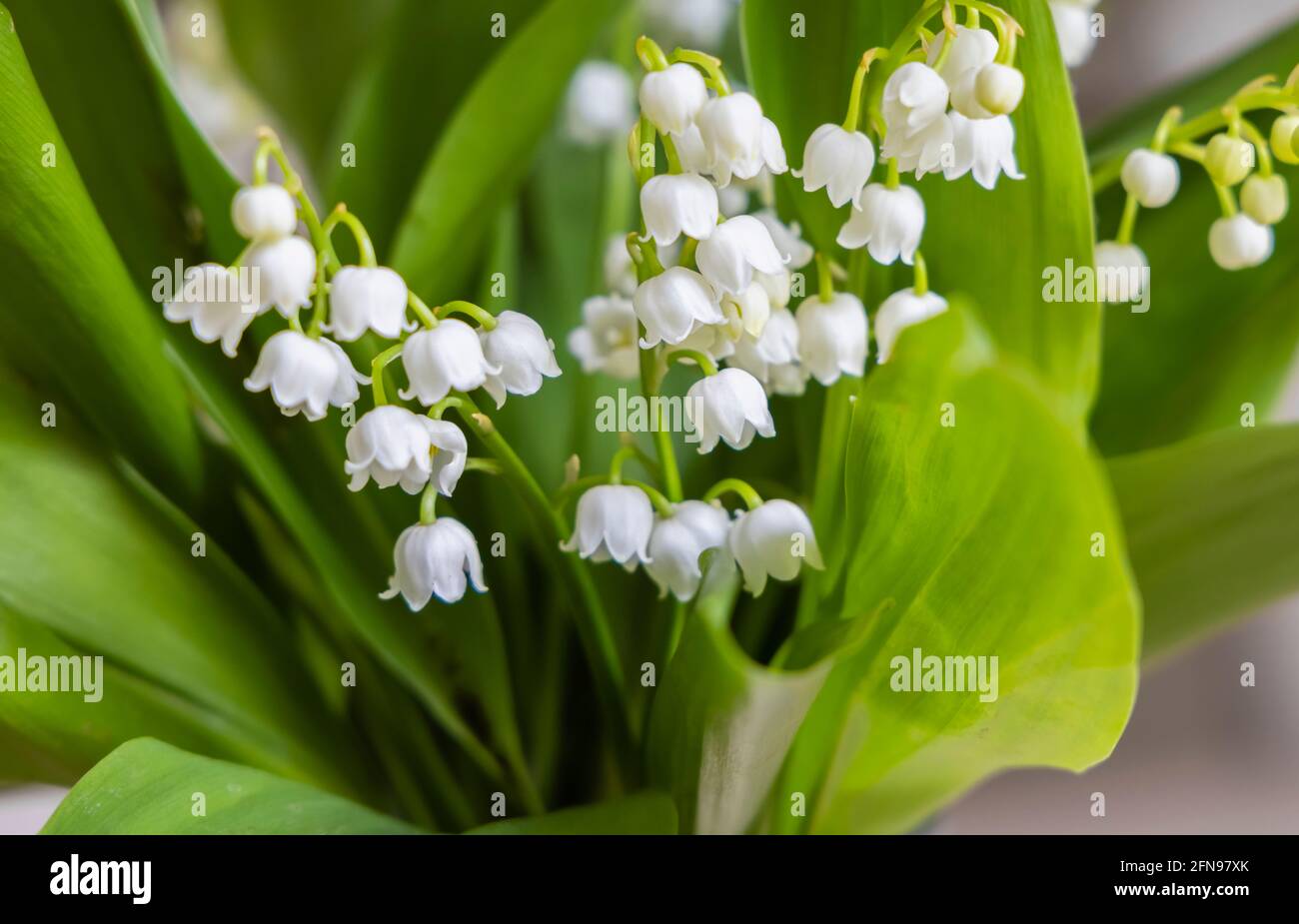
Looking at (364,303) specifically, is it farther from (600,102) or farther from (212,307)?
(600,102)

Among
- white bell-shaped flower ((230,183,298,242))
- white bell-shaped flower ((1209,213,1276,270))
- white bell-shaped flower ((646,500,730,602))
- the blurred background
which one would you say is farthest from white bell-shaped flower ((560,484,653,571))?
the blurred background

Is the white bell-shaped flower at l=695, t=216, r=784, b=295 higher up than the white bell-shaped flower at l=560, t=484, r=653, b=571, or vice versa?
the white bell-shaped flower at l=695, t=216, r=784, b=295

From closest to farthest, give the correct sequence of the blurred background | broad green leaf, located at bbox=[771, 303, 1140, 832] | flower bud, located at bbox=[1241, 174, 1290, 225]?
broad green leaf, located at bbox=[771, 303, 1140, 832] → flower bud, located at bbox=[1241, 174, 1290, 225] → the blurred background

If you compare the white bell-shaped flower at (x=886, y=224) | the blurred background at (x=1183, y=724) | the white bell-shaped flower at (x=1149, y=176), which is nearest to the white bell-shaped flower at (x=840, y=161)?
the white bell-shaped flower at (x=886, y=224)

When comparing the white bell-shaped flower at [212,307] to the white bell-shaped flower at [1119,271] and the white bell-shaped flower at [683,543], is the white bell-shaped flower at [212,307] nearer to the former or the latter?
the white bell-shaped flower at [683,543]

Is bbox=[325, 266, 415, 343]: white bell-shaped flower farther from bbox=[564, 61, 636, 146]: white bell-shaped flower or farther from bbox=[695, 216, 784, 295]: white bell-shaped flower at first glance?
bbox=[564, 61, 636, 146]: white bell-shaped flower
